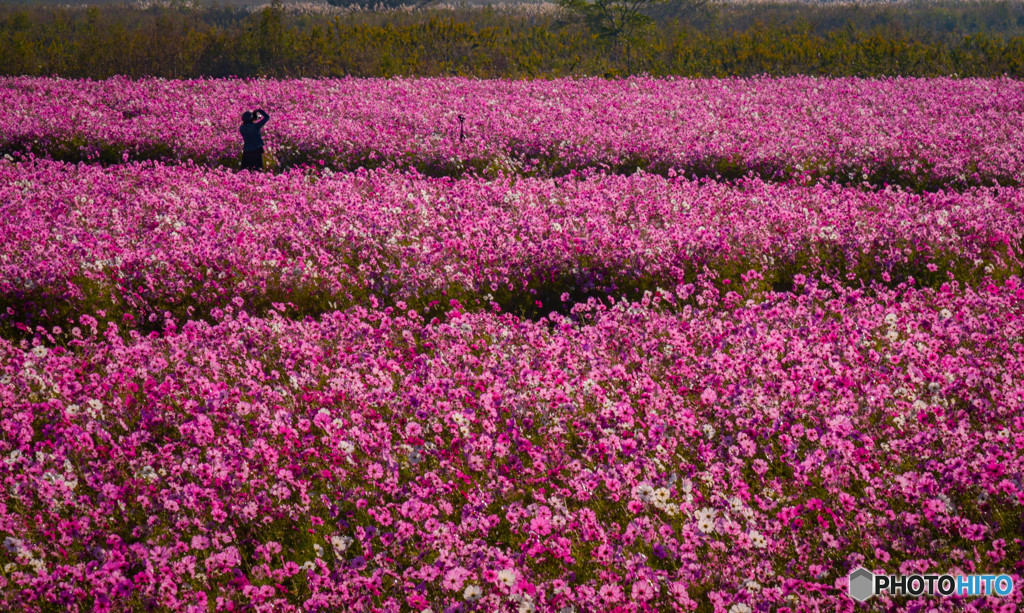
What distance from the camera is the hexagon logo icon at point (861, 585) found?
357 cm

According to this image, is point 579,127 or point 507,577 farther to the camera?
point 579,127

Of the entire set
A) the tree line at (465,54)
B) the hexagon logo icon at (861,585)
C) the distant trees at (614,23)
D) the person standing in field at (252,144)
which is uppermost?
the distant trees at (614,23)

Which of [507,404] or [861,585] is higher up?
[507,404]

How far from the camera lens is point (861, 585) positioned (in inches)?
142

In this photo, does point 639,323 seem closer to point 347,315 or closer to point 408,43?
point 347,315

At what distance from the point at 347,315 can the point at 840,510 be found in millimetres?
5112

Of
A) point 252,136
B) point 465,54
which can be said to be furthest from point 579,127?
point 465,54

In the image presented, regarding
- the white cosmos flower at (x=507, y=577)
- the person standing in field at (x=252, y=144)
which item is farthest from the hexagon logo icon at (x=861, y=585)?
the person standing in field at (x=252, y=144)

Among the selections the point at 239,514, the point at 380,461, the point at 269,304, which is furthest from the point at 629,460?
the point at 269,304

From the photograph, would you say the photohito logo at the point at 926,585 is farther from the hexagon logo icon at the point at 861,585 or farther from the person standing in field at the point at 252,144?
the person standing in field at the point at 252,144

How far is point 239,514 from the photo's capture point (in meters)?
4.34

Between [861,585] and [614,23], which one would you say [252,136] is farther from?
[614,23]

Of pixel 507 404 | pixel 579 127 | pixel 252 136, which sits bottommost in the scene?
pixel 507 404

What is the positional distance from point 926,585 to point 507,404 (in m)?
2.71
